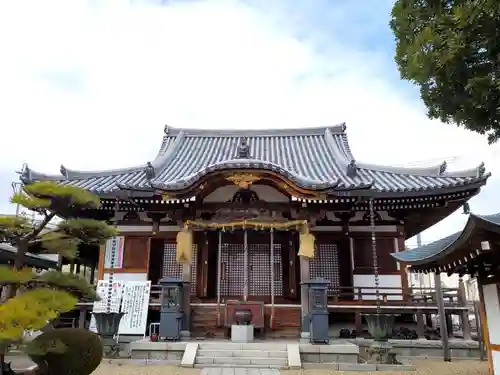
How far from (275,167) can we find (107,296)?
5.71 meters

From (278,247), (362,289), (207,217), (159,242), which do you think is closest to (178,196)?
(207,217)

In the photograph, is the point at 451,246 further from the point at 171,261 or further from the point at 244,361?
the point at 171,261

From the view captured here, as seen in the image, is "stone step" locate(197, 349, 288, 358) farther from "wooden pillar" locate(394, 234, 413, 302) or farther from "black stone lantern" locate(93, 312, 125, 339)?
"wooden pillar" locate(394, 234, 413, 302)

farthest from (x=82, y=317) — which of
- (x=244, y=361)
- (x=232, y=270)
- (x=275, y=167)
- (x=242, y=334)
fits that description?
(x=275, y=167)

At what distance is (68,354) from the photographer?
6195 millimetres

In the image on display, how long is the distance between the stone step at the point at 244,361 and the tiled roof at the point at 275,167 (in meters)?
4.14

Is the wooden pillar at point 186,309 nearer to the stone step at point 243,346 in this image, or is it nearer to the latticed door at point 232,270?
the stone step at point 243,346

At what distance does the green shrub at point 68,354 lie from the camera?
604 cm

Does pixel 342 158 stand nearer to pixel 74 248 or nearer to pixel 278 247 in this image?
pixel 278 247

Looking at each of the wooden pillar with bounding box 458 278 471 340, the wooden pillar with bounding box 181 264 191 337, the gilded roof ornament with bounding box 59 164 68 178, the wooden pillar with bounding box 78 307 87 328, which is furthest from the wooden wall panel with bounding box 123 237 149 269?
the wooden pillar with bounding box 458 278 471 340

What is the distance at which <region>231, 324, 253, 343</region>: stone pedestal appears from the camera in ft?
32.6

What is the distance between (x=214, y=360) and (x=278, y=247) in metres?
4.72

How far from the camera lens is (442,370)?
8.41 metres

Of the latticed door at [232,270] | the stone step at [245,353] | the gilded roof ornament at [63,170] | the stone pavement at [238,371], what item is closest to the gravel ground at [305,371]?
the stone pavement at [238,371]
